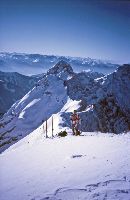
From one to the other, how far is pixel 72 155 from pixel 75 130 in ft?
42.9

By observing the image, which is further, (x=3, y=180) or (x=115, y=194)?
(x=3, y=180)

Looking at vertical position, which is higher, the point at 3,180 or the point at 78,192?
the point at 78,192

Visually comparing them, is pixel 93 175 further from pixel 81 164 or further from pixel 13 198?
pixel 13 198

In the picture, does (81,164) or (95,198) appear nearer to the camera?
(95,198)

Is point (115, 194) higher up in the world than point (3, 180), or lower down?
higher up

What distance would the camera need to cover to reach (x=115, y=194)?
949cm

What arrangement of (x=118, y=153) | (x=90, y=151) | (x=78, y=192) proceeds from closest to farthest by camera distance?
1. (x=78, y=192)
2. (x=118, y=153)
3. (x=90, y=151)

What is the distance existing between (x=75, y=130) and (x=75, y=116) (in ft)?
4.78

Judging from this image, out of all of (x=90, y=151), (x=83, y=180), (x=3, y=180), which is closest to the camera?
(x=83, y=180)

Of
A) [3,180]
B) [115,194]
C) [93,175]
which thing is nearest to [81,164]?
[93,175]

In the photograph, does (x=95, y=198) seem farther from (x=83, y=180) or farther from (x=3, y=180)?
(x=3, y=180)

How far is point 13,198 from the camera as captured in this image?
10.6 m

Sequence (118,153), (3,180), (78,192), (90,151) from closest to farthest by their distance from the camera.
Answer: (78,192), (3,180), (118,153), (90,151)

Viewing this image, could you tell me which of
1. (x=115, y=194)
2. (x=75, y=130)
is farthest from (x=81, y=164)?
(x=75, y=130)
